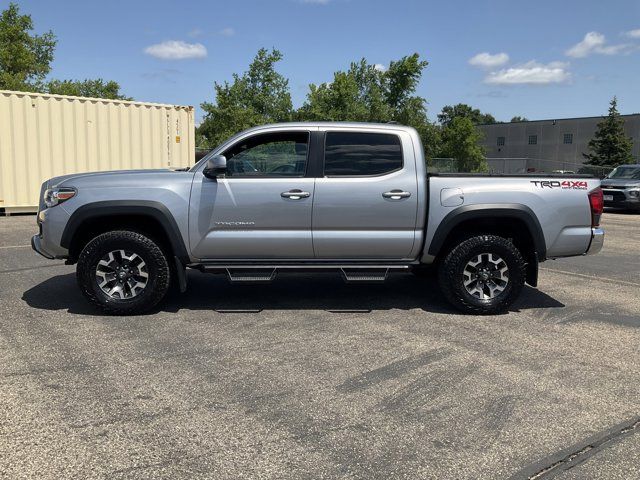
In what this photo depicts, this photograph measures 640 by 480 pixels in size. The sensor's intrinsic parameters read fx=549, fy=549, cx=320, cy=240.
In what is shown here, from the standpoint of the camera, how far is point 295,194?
5355 millimetres

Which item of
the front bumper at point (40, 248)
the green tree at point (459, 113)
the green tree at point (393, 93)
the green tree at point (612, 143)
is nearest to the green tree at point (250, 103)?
the green tree at point (393, 93)

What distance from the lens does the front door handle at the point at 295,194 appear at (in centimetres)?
536

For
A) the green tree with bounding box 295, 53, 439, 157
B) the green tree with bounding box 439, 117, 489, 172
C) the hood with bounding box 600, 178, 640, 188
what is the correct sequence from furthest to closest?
the green tree with bounding box 439, 117, 489, 172 < the green tree with bounding box 295, 53, 439, 157 < the hood with bounding box 600, 178, 640, 188

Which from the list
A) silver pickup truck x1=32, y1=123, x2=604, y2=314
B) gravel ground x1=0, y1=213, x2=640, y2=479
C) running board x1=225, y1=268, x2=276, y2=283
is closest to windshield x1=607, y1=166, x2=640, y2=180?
gravel ground x1=0, y1=213, x2=640, y2=479

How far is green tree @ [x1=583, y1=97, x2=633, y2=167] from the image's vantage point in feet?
182

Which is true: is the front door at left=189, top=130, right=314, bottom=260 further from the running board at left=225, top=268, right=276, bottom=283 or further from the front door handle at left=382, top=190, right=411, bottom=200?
the front door handle at left=382, top=190, right=411, bottom=200

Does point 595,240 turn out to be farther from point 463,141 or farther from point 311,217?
point 463,141

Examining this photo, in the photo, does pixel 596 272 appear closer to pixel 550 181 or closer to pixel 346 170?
pixel 550 181

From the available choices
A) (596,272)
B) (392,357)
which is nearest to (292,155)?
(392,357)

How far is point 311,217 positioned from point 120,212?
184 centimetres

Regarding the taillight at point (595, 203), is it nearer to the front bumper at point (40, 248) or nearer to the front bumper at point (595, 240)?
the front bumper at point (595, 240)

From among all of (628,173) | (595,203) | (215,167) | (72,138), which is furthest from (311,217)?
(628,173)

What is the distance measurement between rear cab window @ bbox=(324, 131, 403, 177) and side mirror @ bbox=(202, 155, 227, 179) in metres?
1.01

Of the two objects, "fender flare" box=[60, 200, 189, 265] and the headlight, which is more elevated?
the headlight
